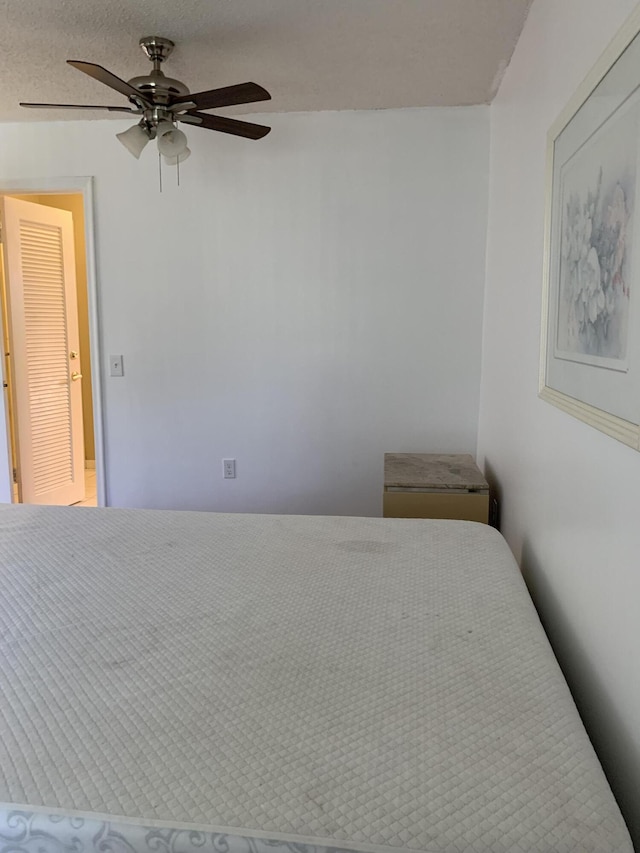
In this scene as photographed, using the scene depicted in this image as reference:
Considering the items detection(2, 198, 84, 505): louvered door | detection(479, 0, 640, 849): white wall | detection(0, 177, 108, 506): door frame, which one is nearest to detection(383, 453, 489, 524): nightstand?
detection(479, 0, 640, 849): white wall

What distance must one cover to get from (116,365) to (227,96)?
65.7 inches

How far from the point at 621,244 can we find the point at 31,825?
1.28 metres

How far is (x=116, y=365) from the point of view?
3301mm

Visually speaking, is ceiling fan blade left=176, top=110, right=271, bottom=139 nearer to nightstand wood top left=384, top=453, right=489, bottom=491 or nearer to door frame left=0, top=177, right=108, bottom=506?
door frame left=0, top=177, right=108, bottom=506

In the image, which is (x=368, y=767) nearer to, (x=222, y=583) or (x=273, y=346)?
(x=222, y=583)

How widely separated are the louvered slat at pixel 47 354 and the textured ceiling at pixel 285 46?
1089mm

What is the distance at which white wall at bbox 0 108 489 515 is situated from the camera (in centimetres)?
300

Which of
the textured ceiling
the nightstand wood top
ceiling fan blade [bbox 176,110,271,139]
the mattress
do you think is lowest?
the mattress

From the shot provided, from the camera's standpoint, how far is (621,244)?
107 cm

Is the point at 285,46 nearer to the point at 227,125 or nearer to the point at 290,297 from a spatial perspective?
the point at 227,125

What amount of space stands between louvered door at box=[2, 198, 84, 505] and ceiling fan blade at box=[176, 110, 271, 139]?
179 cm

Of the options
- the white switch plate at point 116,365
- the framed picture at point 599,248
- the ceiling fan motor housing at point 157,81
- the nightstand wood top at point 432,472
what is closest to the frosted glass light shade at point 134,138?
Result: the ceiling fan motor housing at point 157,81

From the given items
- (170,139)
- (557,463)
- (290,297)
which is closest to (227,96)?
(170,139)

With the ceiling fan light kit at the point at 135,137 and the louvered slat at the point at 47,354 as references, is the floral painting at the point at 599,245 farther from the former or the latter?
the louvered slat at the point at 47,354
